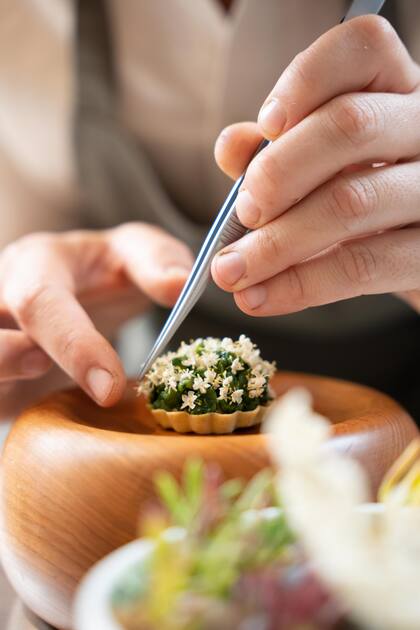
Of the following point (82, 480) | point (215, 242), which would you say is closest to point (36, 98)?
point (215, 242)

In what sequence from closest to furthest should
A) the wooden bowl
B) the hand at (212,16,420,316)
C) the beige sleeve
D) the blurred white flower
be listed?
the blurred white flower, the wooden bowl, the hand at (212,16,420,316), the beige sleeve

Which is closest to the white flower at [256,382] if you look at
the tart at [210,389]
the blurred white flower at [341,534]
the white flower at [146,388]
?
the tart at [210,389]

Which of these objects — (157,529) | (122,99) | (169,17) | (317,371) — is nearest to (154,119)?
(122,99)

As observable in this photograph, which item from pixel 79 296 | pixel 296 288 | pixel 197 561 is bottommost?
pixel 79 296

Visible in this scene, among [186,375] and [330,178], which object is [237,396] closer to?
[186,375]

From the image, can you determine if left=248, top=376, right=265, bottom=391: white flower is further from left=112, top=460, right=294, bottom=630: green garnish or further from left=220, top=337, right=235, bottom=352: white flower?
left=112, top=460, right=294, bottom=630: green garnish

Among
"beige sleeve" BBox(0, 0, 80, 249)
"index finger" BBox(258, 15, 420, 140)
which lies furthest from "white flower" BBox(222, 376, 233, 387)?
"beige sleeve" BBox(0, 0, 80, 249)

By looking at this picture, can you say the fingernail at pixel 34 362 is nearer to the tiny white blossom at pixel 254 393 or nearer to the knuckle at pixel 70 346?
the knuckle at pixel 70 346

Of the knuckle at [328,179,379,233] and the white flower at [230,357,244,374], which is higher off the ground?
the knuckle at [328,179,379,233]
